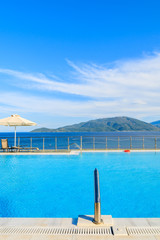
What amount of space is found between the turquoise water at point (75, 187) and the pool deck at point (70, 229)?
Result: 48.5 inches

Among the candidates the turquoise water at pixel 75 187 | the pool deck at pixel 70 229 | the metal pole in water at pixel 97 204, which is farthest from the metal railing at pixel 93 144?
the metal pole in water at pixel 97 204

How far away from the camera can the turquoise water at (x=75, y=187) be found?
440cm

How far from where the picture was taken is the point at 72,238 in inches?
97.1

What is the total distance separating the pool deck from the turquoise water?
1231 mm

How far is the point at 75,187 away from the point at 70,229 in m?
3.23

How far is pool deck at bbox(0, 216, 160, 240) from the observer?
2506 mm

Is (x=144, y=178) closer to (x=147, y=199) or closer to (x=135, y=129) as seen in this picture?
(x=147, y=199)

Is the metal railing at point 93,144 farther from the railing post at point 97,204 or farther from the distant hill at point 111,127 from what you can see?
the distant hill at point 111,127

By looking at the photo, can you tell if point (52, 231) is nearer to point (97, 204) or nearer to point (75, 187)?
point (97, 204)

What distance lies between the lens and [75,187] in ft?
19.4

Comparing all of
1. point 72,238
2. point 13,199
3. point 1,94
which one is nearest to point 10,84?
point 1,94

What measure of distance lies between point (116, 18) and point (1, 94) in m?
13.0

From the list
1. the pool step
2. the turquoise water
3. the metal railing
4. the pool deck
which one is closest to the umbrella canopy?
the metal railing

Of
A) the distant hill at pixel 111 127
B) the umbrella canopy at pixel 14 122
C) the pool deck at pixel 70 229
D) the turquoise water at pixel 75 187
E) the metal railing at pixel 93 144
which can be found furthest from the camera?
the distant hill at pixel 111 127
